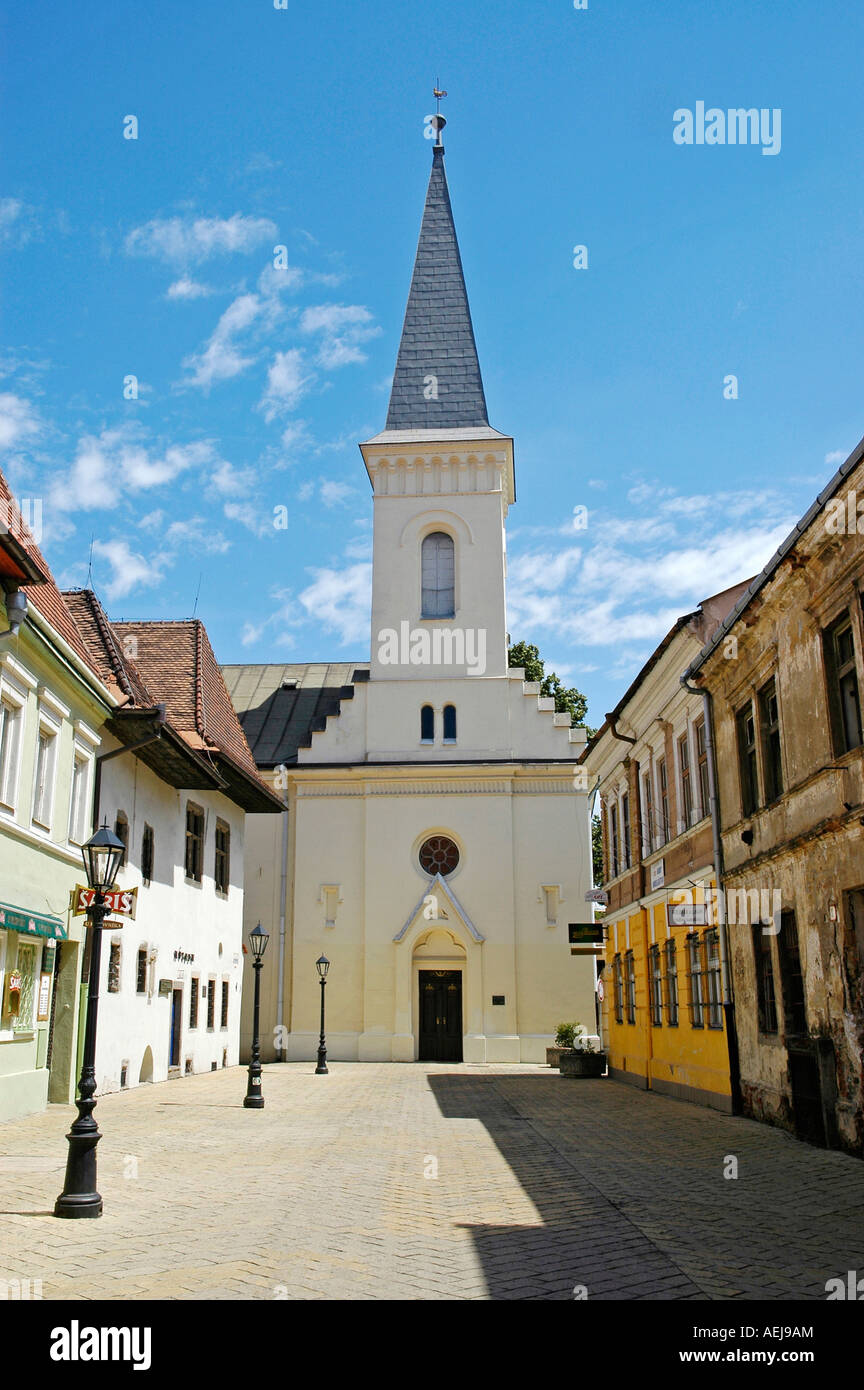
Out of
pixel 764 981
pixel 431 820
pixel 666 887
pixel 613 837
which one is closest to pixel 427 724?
pixel 431 820

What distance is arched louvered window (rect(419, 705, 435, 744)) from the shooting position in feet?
125

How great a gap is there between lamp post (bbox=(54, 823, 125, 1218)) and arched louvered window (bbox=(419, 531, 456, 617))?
94.3ft

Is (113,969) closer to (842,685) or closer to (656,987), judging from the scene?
(656,987)

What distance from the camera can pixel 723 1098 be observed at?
1766 cm

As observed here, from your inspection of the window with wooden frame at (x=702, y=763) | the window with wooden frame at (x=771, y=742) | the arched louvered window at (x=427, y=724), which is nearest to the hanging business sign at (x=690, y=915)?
the window with wooden frame at (x=702, y=763)

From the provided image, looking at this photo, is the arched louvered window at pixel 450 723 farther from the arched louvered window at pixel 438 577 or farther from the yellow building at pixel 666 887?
the yellow building at pixel 666 887

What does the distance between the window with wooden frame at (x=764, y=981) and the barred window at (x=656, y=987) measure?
6.86 m

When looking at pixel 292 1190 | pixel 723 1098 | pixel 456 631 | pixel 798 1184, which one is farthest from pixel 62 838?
pixel 456 631

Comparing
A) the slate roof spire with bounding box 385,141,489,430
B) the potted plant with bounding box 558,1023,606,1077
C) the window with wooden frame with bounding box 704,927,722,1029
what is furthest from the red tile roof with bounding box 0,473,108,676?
the slate roof spire with bounding box 385,141,489,430

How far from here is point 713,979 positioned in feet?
60.9

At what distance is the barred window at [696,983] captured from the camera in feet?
63.5

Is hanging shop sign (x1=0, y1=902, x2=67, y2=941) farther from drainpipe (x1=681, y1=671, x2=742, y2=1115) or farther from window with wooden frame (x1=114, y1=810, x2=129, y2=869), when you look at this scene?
drainpipe (x1=681, y1=671, x2=742, y2=1115)

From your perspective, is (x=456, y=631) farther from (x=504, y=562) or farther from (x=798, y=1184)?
(x=798, y=1184)

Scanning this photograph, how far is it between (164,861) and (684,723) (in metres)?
11.3
